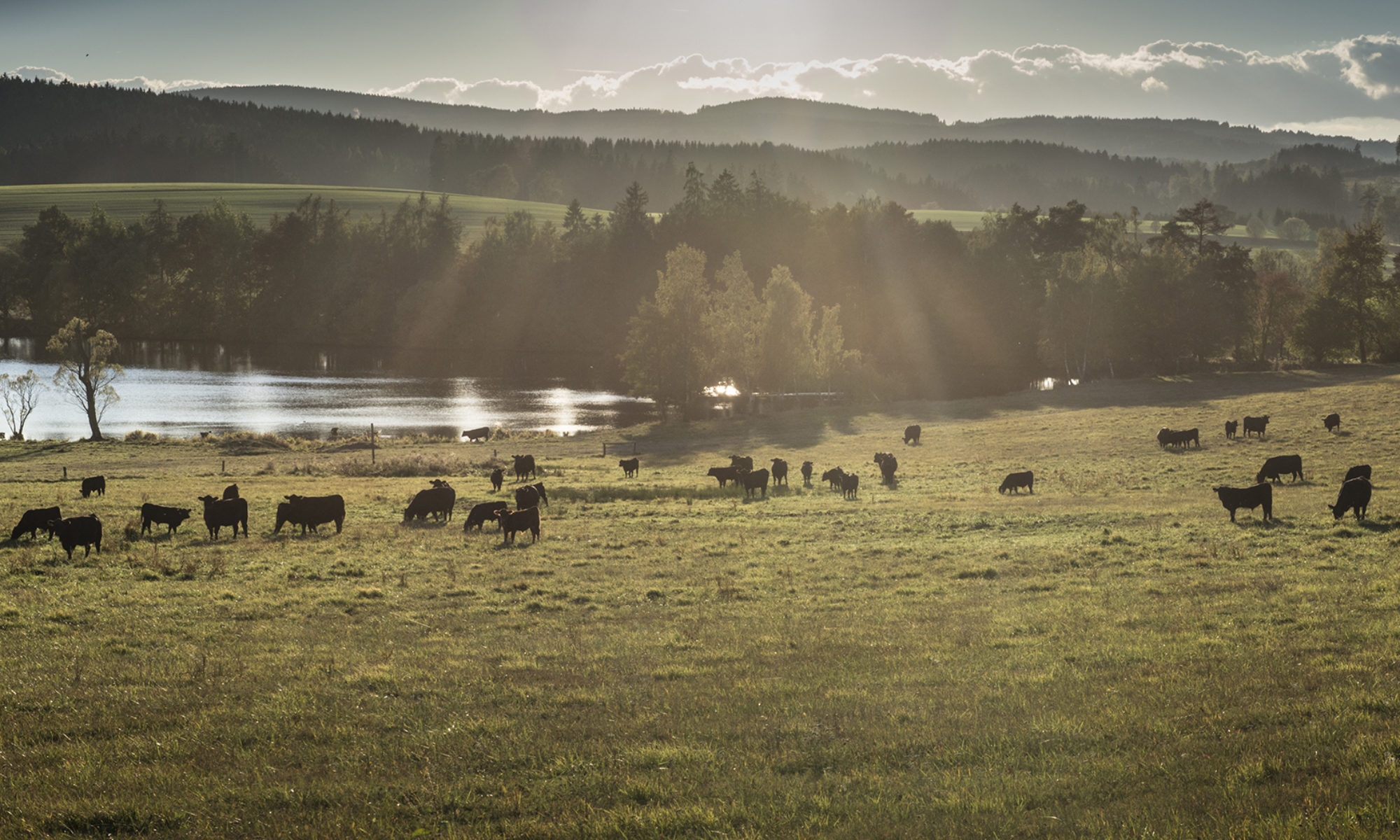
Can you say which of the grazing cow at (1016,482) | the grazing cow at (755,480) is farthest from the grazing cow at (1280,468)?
the grazing cow at (755,480)

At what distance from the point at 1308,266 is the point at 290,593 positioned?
548 feet

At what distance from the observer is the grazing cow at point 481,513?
28.7 m

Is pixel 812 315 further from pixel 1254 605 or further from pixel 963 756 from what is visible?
pixel 963 756

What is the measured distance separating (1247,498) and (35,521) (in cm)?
3540

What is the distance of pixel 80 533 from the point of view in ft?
74.6

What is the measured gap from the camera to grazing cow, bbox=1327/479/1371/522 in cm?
2306

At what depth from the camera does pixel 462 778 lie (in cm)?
888

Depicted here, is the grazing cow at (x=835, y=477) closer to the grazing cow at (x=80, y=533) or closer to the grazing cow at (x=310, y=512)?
the grazing cow at (x=310, y=512)

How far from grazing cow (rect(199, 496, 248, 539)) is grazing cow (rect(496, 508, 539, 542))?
8.21 metres

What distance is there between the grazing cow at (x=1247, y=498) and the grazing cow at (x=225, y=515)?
2980 centimetres

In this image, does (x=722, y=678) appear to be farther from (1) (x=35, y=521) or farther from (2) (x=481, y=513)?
(1) (x=35, y=521)

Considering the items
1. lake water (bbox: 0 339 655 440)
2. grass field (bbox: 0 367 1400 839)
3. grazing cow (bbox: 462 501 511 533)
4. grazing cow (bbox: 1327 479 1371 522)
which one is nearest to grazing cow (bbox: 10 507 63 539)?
grass field (bbox: 0 367 1400 839)

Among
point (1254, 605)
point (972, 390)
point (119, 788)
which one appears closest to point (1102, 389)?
point (972, 390)

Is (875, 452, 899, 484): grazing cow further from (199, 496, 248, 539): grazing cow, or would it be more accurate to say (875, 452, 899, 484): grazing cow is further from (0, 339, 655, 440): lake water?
(0, 339, 655, 440): lake water
